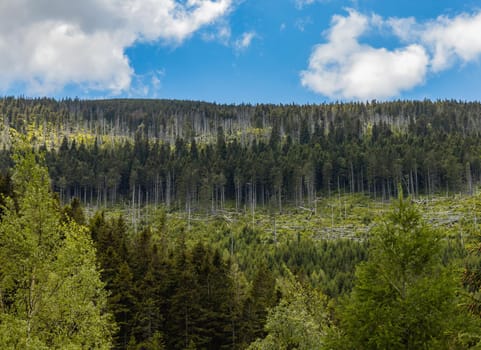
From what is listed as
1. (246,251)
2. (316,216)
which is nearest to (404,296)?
(246,251)

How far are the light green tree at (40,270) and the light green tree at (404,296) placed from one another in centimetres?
1013

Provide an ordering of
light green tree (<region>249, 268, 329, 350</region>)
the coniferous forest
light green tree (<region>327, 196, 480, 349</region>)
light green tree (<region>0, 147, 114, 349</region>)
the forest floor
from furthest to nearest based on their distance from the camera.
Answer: the forest floor
light green tree (<region>249, 268, 329, 350</region>)
light green tree (<region>0, 147, 114, 349</region>)
the coniferous forest
light green tree (<region>327, 196, 480, 349</region>)

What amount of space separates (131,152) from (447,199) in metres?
106

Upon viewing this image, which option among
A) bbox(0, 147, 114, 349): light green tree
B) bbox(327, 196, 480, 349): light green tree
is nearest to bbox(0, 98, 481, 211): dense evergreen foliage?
bbox(0, 147, 114, 349): light green tree

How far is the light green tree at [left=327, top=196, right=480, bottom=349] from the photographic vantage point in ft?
44.9

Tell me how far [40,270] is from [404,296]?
13412mm

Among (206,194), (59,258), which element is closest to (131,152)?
(206,194)

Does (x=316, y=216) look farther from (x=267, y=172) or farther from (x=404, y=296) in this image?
(x=404, y=296)

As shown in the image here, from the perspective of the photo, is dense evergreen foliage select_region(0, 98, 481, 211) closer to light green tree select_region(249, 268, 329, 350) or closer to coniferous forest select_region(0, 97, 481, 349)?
coniferous forest select_region(0, 97, 481, 349)

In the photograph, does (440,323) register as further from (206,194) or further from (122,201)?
(122,201)

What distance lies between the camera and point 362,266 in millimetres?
16062

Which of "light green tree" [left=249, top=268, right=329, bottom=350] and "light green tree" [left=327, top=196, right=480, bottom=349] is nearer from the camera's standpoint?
"light green tree" [left=327, top=196, right=480, bottom=349]

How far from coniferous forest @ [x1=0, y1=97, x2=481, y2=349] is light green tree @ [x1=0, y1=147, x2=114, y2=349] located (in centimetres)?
6

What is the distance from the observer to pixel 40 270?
15.9m
